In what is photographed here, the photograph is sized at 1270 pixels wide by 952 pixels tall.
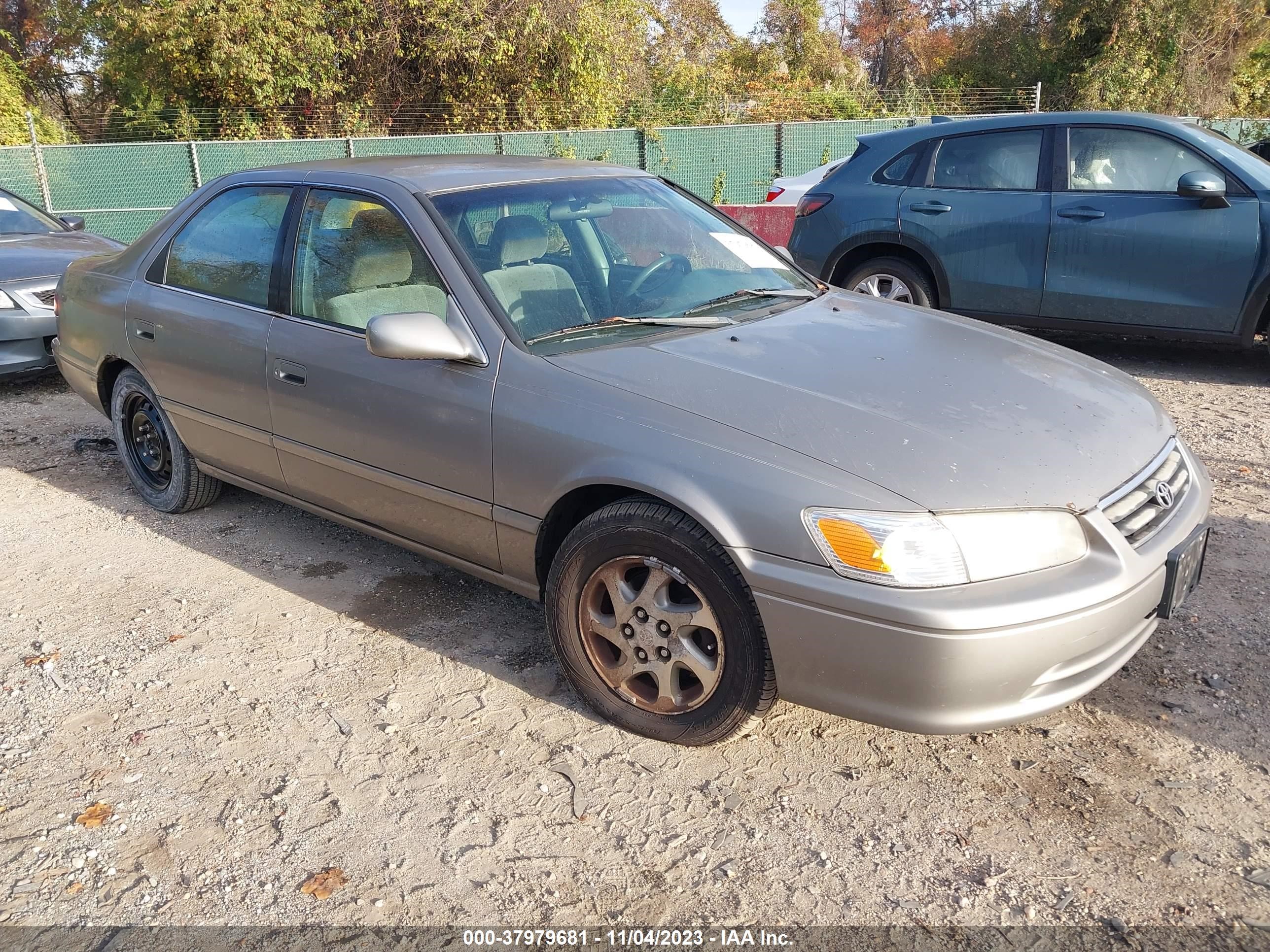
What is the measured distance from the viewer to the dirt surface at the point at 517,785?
2.52 m

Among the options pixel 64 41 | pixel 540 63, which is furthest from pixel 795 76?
pixel 64 41

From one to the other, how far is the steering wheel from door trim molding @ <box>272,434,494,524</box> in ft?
2.79

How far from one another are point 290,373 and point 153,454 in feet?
5.23

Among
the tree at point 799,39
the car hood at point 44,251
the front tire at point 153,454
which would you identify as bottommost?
the front tire at point 153,454

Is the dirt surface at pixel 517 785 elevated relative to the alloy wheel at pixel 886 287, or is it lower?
lower

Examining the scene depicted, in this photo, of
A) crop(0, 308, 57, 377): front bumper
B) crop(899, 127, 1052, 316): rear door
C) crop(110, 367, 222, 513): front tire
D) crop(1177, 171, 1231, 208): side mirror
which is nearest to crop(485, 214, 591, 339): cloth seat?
crop(110, 367, 222, 513): front tire

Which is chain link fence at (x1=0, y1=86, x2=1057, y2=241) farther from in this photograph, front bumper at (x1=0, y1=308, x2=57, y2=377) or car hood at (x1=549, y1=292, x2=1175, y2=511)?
car hood at (x1=549, y1=292, x2=1175, y2=511)

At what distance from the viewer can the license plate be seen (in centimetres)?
286

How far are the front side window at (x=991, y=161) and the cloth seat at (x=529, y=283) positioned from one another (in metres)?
4.49

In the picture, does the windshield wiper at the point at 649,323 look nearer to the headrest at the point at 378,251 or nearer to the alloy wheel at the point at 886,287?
the headrest at the point at 378,251

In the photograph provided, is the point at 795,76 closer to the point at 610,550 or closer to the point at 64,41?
the point at 64,41

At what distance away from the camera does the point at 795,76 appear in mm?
37000

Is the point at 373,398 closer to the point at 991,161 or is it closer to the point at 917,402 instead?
the point at 917,402

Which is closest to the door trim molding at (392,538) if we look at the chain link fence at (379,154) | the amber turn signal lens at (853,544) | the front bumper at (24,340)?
the amber turn signal lens at (853,544)
